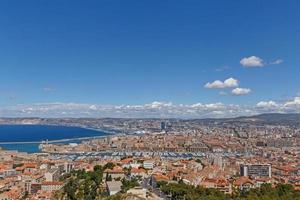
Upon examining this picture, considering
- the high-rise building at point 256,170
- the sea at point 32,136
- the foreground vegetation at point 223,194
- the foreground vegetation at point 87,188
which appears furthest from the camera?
the sea at point 32,136

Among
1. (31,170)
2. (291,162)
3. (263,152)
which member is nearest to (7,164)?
(31,170)

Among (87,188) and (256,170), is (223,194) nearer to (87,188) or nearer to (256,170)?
(87,188)

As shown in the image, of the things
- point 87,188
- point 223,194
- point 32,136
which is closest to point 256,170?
point 223,194

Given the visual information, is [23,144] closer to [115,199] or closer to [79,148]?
[79,148]

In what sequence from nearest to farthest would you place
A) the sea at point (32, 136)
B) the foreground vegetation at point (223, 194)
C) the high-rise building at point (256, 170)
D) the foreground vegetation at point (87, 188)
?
the foreground vegetation at point (223, 194), the foreground vegetation at point (87, 188), the high-rise building at point (256, 170), the sea at point (32, 136)

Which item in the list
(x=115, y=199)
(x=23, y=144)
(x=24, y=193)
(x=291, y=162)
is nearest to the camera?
(x=115, y=199)

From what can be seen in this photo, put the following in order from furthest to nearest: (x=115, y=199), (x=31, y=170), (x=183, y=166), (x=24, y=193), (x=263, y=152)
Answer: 1. (x=263, y=152)
2. (x=183, y=166)
3. (x=31, y=170)
4. (x=24, y=193)
5. (x=115, y=199)

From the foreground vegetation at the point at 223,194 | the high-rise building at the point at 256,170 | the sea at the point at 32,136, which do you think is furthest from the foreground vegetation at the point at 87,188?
the sea at the point at 32,136

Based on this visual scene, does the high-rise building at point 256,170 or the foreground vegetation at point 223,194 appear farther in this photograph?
the high-rise building at point 256,170

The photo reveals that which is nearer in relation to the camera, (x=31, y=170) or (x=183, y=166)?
(x=31, y=170)

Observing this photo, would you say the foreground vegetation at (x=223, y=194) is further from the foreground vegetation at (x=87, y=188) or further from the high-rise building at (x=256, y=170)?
the high-rise building at (x=256, y=170)

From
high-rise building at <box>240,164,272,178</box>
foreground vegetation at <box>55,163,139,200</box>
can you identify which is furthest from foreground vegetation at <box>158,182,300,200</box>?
high-rise building at <box>240,164,272,178</box>
